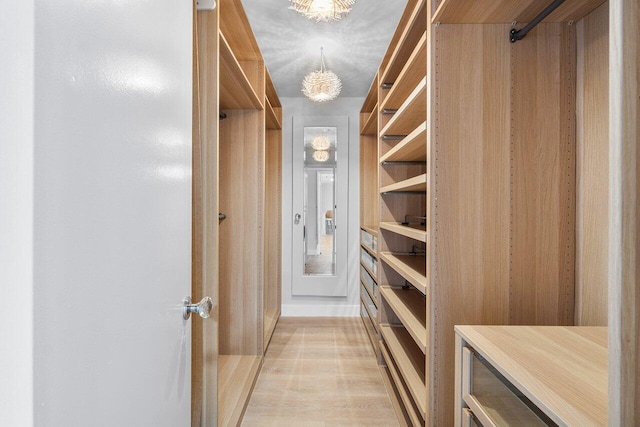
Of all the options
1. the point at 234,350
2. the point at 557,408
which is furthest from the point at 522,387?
the point at 234,350

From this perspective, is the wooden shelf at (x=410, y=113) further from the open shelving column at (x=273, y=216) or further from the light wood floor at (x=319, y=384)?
the light wood floor at (x=319, y=384)

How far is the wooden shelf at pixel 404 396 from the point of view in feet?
5.68

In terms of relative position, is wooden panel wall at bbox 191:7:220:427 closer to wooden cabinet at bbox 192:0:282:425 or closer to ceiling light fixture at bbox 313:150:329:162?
wooden cabinet at bbox 192:0:282:425

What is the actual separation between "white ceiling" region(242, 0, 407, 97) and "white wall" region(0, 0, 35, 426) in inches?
86.8

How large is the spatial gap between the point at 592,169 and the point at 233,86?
69.8 inches

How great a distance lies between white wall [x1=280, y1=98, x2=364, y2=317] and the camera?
402cm

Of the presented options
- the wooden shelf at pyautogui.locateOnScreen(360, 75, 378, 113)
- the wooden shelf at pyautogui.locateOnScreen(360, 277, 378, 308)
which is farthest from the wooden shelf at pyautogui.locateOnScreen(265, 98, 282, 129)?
the wooden shelf at pyautogui.locateOnScreen(360, 277, 378, 308)

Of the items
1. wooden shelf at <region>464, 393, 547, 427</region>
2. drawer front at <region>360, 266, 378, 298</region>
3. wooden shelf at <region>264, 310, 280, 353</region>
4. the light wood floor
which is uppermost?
wooden shelf at <region>464, 393, 547, 427</region>

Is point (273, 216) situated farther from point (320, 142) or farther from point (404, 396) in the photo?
point (404, 396)

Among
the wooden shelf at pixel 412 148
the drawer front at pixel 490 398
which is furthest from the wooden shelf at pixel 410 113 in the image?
the drawer front at pixel 490 398

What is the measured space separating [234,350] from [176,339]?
6.58 ft

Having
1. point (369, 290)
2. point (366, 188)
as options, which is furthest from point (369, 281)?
point (366, 188)

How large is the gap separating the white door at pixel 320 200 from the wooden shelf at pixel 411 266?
149 cm

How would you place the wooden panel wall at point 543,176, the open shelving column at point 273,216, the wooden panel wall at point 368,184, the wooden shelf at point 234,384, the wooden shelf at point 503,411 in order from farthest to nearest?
1. the wooden panel wall at point 368,184
2. the open shelving column at point 273,216
3. the wooden shelf at point 234,384
4. the wooden panel wall at point 543,176
5. the wooden shelf at point 503,411
